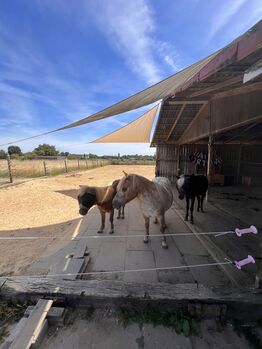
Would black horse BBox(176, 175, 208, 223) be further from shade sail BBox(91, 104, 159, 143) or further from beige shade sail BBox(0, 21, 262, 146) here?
shade sail BBox(91, 104, 159, 143)

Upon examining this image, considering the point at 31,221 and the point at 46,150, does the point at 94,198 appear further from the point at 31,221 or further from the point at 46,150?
the point at 46,150

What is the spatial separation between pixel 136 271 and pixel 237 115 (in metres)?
3.19

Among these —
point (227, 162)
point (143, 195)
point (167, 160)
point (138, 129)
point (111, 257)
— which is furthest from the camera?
point (167, 160)

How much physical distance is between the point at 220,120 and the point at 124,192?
116 inches

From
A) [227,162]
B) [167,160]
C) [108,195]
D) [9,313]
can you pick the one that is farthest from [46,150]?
[9,313]

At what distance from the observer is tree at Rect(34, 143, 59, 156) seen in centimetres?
5743

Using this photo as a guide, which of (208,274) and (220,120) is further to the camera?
(220,120)

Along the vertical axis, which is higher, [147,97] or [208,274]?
[147,97]

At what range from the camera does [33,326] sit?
4.70 ft

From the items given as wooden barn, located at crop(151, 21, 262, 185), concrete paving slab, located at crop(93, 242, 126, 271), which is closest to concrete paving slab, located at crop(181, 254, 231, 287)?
concrete paving slab, located at crop(93, 242, 126, 271)

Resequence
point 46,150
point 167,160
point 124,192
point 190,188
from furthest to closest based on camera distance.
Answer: point 46,150 < point 167,160 < point 190,188 < point 124,192

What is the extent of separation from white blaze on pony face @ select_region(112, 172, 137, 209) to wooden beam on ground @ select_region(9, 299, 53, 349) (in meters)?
1.27

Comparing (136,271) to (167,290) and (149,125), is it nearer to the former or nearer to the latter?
(167,290)

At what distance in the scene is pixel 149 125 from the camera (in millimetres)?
7395
